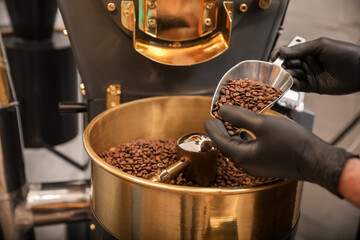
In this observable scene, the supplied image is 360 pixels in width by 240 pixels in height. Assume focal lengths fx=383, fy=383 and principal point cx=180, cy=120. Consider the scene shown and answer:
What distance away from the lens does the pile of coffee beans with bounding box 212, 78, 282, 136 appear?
0.74 meters

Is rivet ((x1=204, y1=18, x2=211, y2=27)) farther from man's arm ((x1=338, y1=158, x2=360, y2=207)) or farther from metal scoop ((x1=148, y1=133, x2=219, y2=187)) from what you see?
man's arm ((x1=338, y1=158, x2=360, y2=207))

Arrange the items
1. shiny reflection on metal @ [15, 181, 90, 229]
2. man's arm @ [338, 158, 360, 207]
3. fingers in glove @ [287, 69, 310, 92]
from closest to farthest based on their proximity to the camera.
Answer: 1. man's arm @ [338, 158, 360, 207]
2. fingers in glove @ [287, 69, 310, 92]
3. shiny reflection on metal @ [15, 181, 90, 229]

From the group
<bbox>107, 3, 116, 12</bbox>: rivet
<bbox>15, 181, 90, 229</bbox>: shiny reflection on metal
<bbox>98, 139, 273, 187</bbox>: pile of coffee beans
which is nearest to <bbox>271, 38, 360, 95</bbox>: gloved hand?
<bbox>98, 139, 273, 187</bbox>: pile of coffee beans

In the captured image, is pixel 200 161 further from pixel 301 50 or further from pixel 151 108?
pixel 301 50

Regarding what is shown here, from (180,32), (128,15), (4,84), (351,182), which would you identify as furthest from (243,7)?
(4,84)

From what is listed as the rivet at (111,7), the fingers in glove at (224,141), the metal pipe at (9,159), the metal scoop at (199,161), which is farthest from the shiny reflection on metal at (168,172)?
the metal pipe at (9,159)

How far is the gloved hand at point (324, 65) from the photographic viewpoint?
2.73 ft

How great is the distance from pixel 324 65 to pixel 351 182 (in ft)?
1.30

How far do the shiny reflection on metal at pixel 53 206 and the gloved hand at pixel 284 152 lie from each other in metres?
0.56

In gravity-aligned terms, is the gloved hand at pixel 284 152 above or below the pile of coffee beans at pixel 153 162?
above

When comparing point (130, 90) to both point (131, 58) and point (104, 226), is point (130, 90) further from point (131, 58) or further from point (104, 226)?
point (104, 226)

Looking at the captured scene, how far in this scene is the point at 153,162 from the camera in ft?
2.69

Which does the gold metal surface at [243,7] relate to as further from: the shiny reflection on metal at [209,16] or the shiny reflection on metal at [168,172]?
the shiny reflection on metal at [168,172]

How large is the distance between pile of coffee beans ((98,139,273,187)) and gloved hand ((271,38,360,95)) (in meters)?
0.25
